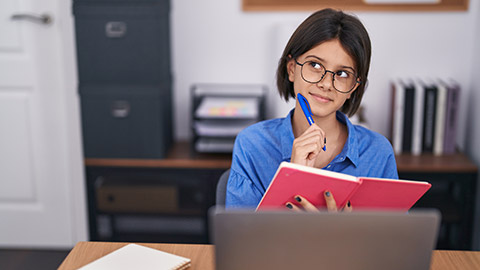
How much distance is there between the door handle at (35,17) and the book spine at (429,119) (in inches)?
68.7

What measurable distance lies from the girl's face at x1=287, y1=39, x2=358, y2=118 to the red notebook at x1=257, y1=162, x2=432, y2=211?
0.99 feet

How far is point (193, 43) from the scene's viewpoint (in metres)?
2.40

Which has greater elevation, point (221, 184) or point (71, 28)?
point (71, 28)

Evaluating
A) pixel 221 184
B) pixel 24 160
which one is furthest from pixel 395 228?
pixel 24 160

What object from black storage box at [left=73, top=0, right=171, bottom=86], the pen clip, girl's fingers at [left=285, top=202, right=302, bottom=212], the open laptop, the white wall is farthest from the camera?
the white wall

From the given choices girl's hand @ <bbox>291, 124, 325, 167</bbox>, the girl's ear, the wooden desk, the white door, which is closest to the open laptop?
the wooden desk

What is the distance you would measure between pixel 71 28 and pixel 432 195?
1.85m

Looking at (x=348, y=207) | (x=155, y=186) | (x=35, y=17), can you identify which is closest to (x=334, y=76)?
(x=348, y=207)

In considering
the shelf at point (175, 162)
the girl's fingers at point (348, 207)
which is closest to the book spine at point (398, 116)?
the shelf at point (175, 162)

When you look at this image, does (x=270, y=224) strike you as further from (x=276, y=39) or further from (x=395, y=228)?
(x=276, y=39)

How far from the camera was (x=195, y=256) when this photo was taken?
105 cm

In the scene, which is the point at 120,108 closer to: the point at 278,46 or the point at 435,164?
the point at 278,46

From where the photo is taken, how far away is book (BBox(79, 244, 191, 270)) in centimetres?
97

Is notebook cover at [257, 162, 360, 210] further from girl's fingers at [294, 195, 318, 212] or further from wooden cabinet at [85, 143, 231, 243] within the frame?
wooden cabinet at [85, 143, 231, 243]
